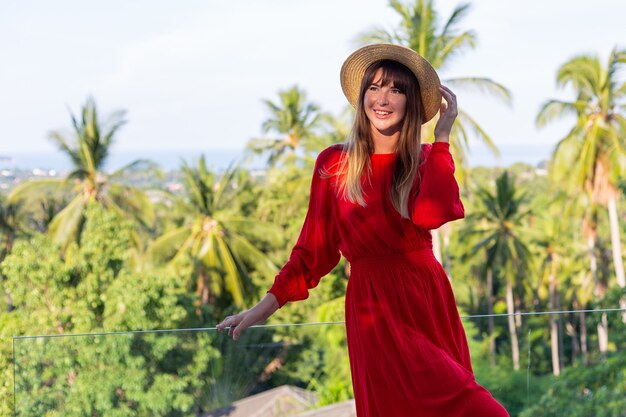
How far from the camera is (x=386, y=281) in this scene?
7.92 feet

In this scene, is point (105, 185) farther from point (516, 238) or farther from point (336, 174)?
point (336, 174)

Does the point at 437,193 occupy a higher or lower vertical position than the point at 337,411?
higher

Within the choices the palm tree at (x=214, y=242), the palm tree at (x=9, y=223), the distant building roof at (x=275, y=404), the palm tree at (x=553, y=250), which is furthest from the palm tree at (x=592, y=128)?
the distant building roof at (x=275, y=404)

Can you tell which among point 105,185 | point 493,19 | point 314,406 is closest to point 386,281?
point 314,406

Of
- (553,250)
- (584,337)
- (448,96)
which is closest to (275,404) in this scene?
(584,337)

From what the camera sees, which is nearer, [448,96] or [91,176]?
[448,96]

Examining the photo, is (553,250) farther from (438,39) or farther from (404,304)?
(404,304)

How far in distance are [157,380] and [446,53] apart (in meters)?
20.3

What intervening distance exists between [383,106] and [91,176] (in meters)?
24.0

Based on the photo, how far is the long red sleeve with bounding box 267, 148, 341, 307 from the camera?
256cm

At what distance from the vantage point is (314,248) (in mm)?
2584

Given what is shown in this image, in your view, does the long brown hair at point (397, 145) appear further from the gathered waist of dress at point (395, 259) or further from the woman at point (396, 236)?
the gathered waist of dress at point (395, 259)

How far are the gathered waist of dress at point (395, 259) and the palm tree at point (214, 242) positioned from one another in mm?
22005

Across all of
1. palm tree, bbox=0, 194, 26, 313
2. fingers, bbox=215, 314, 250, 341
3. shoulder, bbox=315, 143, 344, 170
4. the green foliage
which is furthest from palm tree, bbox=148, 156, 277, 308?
shoulder, bbox=315, 143, 344, 170
